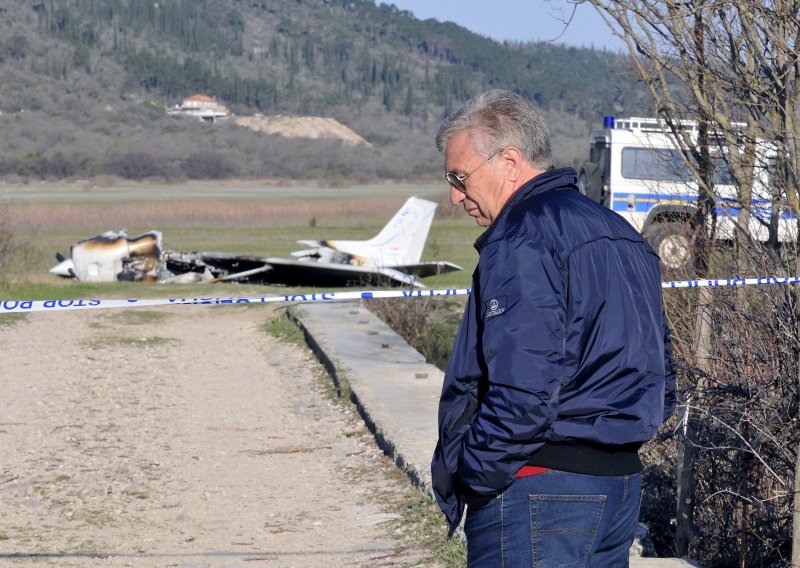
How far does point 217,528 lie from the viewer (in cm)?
629

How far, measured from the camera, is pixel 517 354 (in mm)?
2621

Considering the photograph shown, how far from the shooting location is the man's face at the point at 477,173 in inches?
116

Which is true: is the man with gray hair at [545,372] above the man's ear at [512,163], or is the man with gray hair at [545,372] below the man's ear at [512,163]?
below

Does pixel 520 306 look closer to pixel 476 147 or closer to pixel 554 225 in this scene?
pixel 554 225

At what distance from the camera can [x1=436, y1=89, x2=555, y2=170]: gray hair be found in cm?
292

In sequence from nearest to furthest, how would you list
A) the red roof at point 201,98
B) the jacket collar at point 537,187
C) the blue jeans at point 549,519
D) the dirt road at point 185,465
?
Result: the blue jeans at point 549,519
the jacket collar at point 537,187
the dirt road at point 185,465
the red roof at point 201,98

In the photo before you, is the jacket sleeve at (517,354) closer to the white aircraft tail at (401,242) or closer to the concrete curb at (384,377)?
the concrete curb at (384,377)

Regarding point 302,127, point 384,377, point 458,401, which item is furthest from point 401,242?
point 302,127

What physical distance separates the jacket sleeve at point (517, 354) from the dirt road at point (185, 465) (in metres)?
2.90

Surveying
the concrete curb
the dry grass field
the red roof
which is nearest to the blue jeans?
the concrete curb

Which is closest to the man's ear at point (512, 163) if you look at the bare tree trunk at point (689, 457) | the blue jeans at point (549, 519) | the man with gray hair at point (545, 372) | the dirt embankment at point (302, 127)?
the man with gray hair at point (545, 372)

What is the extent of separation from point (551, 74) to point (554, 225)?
604 feet

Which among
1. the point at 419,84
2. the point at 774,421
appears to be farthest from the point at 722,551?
the point at 419,84

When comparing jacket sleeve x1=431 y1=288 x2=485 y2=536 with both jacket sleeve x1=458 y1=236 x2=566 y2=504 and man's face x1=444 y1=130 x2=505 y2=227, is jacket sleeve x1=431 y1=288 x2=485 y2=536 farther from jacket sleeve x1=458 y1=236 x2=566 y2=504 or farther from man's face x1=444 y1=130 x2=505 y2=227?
man's face x1=444 y1=130 x2=505 y2=227
